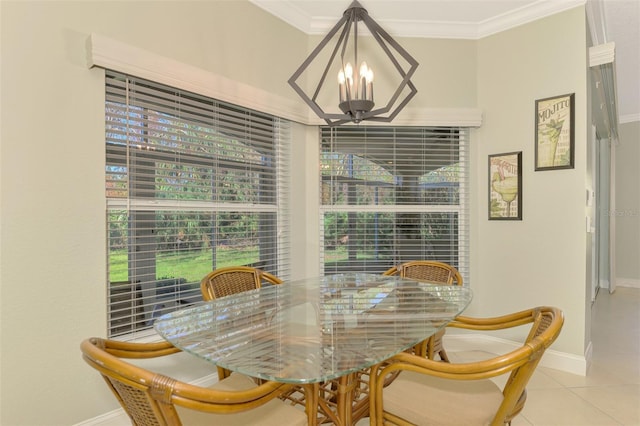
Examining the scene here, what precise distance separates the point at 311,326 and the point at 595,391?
2.28 m

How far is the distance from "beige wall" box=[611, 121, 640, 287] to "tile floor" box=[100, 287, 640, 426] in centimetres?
304

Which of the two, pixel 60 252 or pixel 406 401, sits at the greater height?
pixel 60 252

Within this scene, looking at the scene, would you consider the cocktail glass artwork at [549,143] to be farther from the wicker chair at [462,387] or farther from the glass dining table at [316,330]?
the wicker chair at [462,387]

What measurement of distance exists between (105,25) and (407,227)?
271 centimetres

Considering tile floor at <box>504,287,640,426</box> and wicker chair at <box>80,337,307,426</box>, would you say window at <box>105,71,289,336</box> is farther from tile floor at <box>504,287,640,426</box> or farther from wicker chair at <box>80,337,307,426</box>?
tile floor at <box>504,287,640,426</box>

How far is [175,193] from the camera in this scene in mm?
2326

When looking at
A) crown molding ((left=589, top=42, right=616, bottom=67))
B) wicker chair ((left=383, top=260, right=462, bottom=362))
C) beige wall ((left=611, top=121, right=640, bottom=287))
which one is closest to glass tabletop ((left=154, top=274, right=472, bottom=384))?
Result: wicker chair ((left=383, top=260, right=462, bottom=362))

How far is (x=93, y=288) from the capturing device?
1956 millimetres

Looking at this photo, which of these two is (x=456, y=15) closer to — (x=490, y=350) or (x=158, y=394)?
(x=490, y=350)

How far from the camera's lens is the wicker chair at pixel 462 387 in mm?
1142

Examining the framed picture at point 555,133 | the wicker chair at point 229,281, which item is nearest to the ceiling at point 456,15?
the framed picture at point 555,133

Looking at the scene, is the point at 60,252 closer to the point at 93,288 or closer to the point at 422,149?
the point at 93,288

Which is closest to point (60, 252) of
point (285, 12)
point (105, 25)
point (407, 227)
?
point (105, 25)

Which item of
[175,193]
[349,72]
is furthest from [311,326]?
[175,193]
